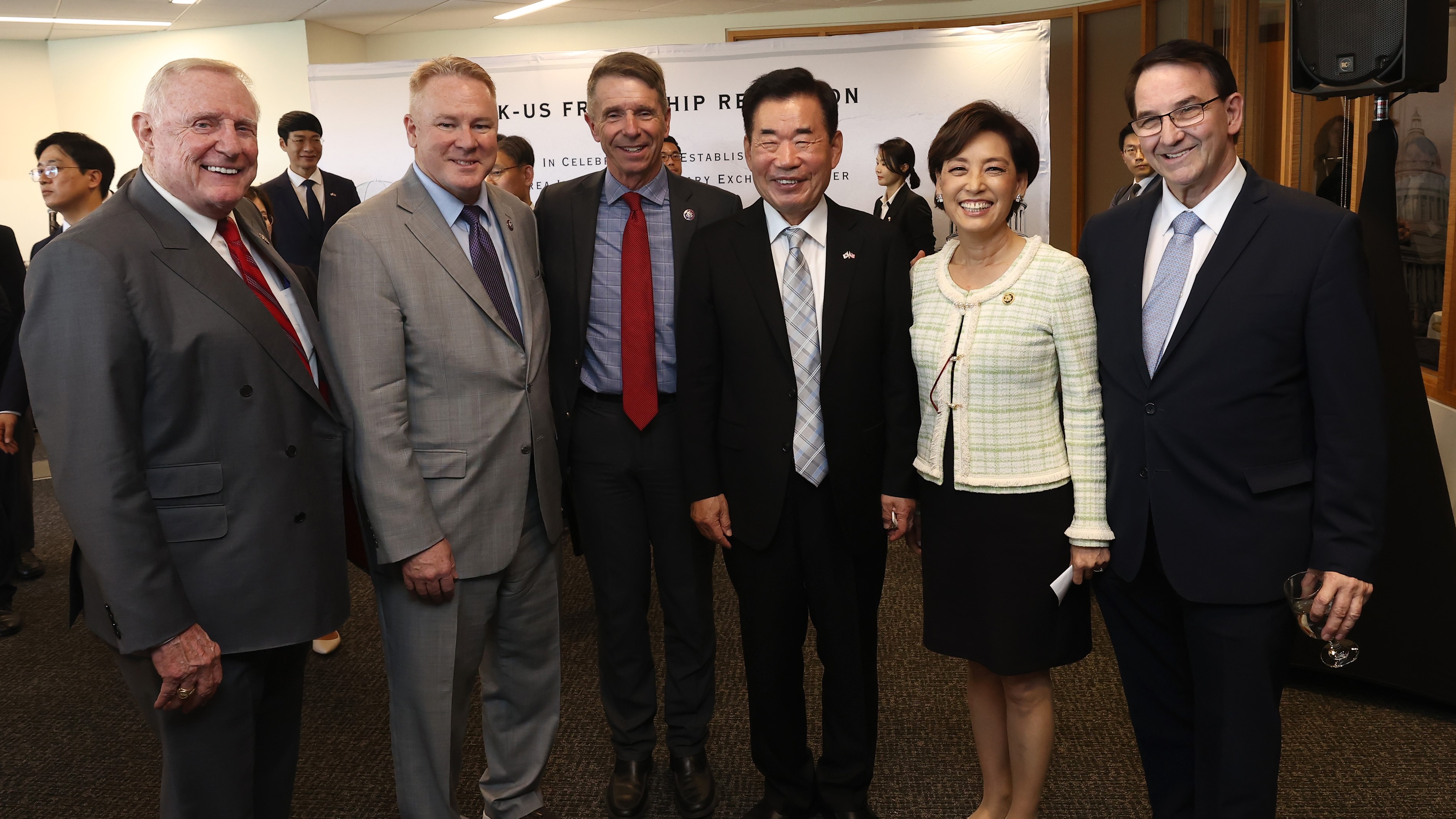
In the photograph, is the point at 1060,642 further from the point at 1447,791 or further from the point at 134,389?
the point at 134,389

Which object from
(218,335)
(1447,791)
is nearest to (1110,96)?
(1447,791)

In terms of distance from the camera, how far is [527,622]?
2412mm

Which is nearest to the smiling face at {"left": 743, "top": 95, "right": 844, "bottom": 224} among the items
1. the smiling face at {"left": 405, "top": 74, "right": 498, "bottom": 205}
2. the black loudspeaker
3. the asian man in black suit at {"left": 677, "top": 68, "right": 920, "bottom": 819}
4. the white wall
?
the asian man in black suit at {"left": 677, "top": 68, "right": 920, "bottom": 819}

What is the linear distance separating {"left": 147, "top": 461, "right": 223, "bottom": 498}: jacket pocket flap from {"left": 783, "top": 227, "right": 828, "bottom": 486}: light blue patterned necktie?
3.79 feet

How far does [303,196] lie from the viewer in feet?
16.7

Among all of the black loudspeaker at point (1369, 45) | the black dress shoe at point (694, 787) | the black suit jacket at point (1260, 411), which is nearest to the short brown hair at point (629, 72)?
the black suit jacket at point (1260, 411)

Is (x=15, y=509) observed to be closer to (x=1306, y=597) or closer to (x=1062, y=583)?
(x=1062, y=583)

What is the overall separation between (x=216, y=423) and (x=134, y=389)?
0.46 feet

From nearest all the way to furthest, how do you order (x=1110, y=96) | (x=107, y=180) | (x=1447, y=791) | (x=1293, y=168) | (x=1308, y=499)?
(x=1308, y=499)
(x=1447, y=791)
(x=107, y=180)
(x=1293, y=168)
(x=1110, y=96)

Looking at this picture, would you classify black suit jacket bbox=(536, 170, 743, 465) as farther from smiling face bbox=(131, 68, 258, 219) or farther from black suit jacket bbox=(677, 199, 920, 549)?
smiling face bbox=(131, 68, 258, 219)

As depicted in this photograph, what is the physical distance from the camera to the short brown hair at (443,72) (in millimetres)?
2176

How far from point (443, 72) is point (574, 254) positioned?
0.54m

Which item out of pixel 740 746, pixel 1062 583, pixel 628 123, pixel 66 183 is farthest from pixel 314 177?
pixel 1062 583

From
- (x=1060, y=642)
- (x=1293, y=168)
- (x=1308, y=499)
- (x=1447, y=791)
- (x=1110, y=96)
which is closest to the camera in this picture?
(x=1308, y=499)
